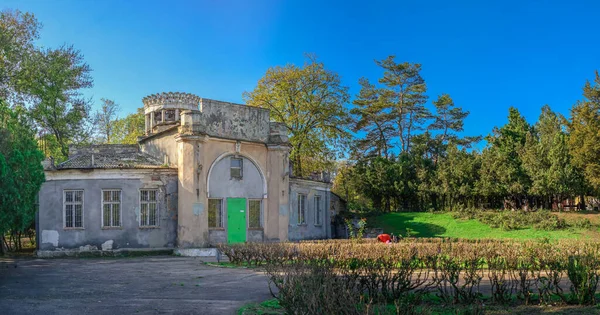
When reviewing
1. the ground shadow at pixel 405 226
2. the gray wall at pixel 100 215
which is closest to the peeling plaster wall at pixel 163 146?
the gray wall at pixel 100 215

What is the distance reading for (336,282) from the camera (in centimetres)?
802

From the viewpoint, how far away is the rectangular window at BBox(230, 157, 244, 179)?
86.7ft

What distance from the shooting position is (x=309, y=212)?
31.1m

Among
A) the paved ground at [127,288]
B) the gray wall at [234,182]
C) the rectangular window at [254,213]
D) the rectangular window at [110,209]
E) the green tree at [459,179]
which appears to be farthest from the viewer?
the green tree at [459,179]

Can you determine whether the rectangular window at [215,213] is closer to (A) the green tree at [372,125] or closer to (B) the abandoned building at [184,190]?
(B) the abandoned building at [184,190]

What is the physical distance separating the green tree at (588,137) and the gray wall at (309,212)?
1545cm

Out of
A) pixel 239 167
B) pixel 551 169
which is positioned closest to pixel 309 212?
pixel 239 167

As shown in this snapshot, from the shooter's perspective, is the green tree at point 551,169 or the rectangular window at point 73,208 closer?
the rectangular window at point 73,208

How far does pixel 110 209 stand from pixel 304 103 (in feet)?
67.4

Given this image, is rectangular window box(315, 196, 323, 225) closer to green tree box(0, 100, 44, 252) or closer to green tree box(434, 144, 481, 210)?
green tree box(434, 144, 481, 210)

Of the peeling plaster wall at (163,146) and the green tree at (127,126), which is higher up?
the green tree at (127,126)

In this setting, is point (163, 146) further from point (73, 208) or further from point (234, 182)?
point (73, 208)

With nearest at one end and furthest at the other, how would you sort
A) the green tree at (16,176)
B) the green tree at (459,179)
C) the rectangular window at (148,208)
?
1. the green tree at (16,176)
2. the rectangular window at (148,208)
3. the green tree at (459,179)

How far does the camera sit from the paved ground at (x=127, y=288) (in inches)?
408
